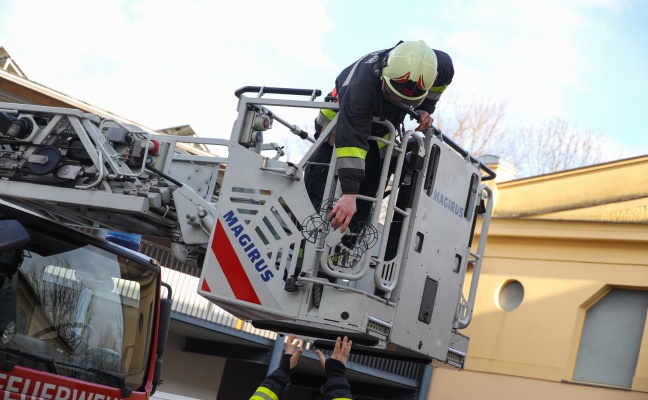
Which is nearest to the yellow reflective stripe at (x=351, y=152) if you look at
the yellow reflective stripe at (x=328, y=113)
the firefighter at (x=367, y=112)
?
the firefighter at (x=367, y=112)

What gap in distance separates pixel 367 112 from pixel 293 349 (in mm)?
1520

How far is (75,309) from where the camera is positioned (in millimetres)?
6250

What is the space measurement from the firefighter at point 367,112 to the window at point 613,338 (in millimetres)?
14926

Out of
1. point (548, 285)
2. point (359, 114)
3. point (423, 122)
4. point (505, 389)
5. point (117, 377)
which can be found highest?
point (548, 285)

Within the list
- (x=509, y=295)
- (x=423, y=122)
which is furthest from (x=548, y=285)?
(x=423, y=122)

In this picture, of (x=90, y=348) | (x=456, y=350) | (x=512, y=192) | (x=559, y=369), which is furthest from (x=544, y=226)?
(x=90, y=348)

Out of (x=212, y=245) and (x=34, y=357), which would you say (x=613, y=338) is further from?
(x=34, y=357)

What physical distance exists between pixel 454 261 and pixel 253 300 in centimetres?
151

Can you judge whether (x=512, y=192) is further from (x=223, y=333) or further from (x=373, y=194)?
(x=373, y=194)

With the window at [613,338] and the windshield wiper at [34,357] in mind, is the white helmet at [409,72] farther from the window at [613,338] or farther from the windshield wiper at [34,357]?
the window at [613,338]

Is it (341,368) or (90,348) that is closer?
(341,368)

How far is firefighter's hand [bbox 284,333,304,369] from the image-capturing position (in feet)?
19.1

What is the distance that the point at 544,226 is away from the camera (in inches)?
861

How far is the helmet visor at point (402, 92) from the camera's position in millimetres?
6105
